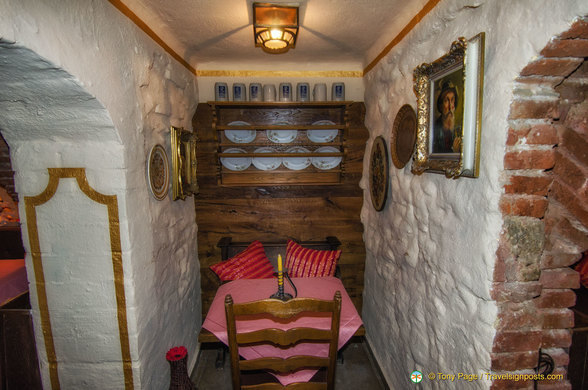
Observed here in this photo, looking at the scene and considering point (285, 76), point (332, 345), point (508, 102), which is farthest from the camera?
point (285, 76)

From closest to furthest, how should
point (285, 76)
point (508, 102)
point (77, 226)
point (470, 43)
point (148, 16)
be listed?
point (508, 102), point (470, 43), point (77, 226), point (148, 16), point (285, 76)

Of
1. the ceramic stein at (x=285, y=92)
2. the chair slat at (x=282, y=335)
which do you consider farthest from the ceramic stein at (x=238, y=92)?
the chair slat at (x=282, y=335)

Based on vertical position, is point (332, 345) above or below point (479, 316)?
below

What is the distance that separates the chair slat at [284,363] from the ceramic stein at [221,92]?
2126 mm

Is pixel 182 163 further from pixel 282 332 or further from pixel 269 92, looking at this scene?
pixel 282 332

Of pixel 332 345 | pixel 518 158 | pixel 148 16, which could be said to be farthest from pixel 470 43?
pixel 148 16

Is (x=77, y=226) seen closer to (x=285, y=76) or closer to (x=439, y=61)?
(x=439, y=61)

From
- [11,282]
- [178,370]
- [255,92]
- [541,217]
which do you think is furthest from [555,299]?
[11,282]

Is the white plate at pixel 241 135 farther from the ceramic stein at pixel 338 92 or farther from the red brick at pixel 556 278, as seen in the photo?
the red brick at pixel 556 278

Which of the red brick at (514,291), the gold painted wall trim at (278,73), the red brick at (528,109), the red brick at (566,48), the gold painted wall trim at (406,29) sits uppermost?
the gold painted wall trim at (278,73)

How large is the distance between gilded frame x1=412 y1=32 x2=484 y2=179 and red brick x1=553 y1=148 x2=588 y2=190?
0.94 ft

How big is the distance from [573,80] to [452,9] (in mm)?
574

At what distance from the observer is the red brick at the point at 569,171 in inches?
42.7

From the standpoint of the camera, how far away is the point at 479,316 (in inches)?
46.8
